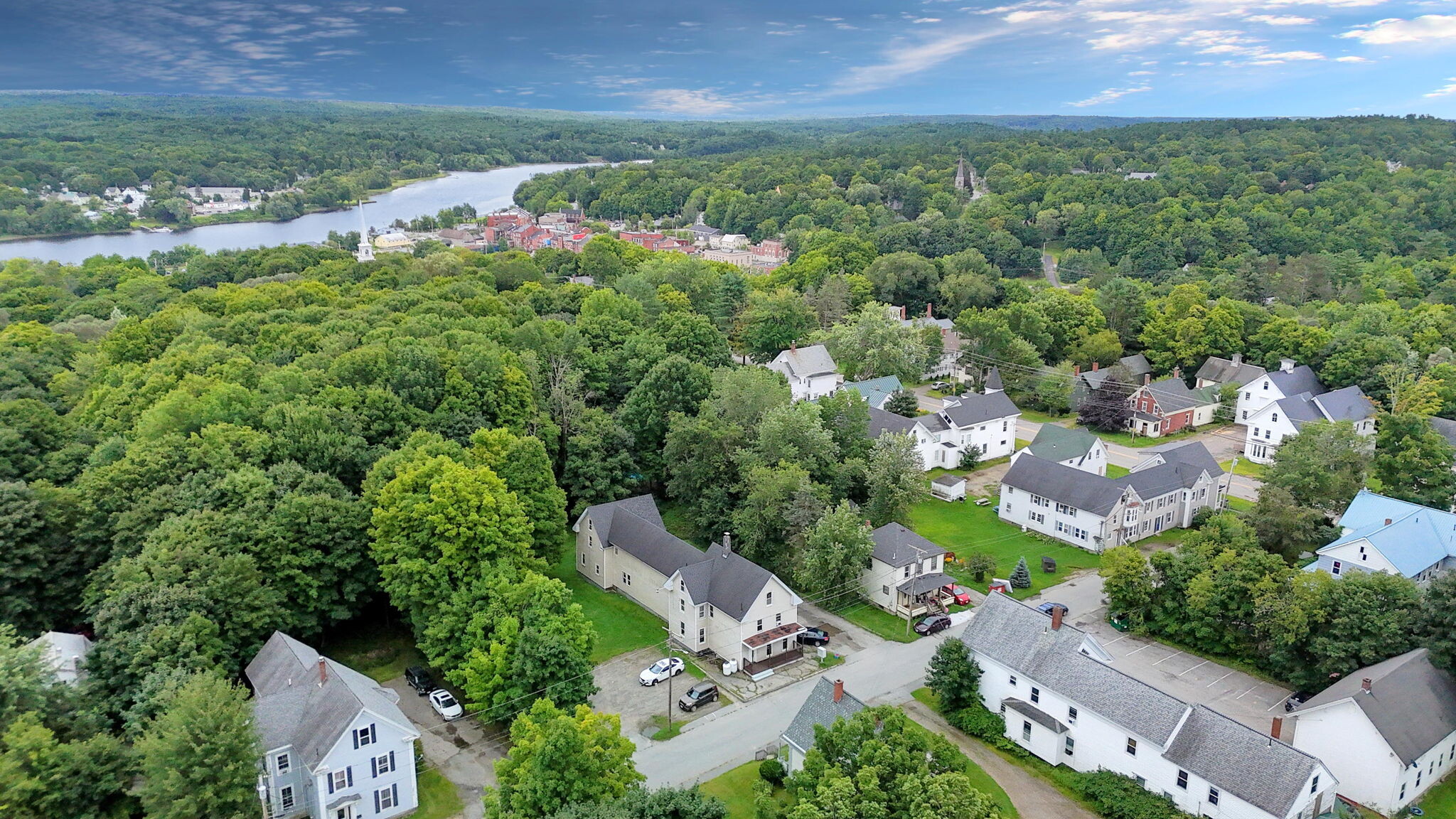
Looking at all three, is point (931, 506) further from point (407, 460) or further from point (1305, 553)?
point (407, 460)

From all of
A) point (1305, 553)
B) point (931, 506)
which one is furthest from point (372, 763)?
point (1305, 553)

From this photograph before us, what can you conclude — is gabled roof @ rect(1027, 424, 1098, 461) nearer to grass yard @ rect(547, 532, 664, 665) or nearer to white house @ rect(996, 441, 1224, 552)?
white house @ rect(996, 441, 1224, 552)

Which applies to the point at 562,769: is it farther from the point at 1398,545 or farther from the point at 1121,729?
the point at 1398,545

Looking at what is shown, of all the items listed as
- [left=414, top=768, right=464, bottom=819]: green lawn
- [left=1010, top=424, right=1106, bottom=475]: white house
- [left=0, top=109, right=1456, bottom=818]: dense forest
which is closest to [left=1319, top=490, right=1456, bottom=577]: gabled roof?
[left=0, top=109, right=1456, bottom=818]: dense forest

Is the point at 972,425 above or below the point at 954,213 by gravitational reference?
below

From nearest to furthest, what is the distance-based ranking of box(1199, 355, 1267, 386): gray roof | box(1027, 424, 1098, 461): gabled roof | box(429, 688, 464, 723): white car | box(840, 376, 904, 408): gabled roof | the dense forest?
1. the dense forest
2. box(429, 688, 464, 723): white car
3. box(1027, 424, 1098, 461): gabled roof
4. box(840, 376, 904, 408): gabled roof
5. box(1199, 355, 1267, 386): gray roof

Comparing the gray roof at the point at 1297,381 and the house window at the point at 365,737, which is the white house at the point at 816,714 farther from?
the gray roof at the point at 1297,381

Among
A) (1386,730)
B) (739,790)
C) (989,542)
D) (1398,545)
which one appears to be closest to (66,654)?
(739,790)
